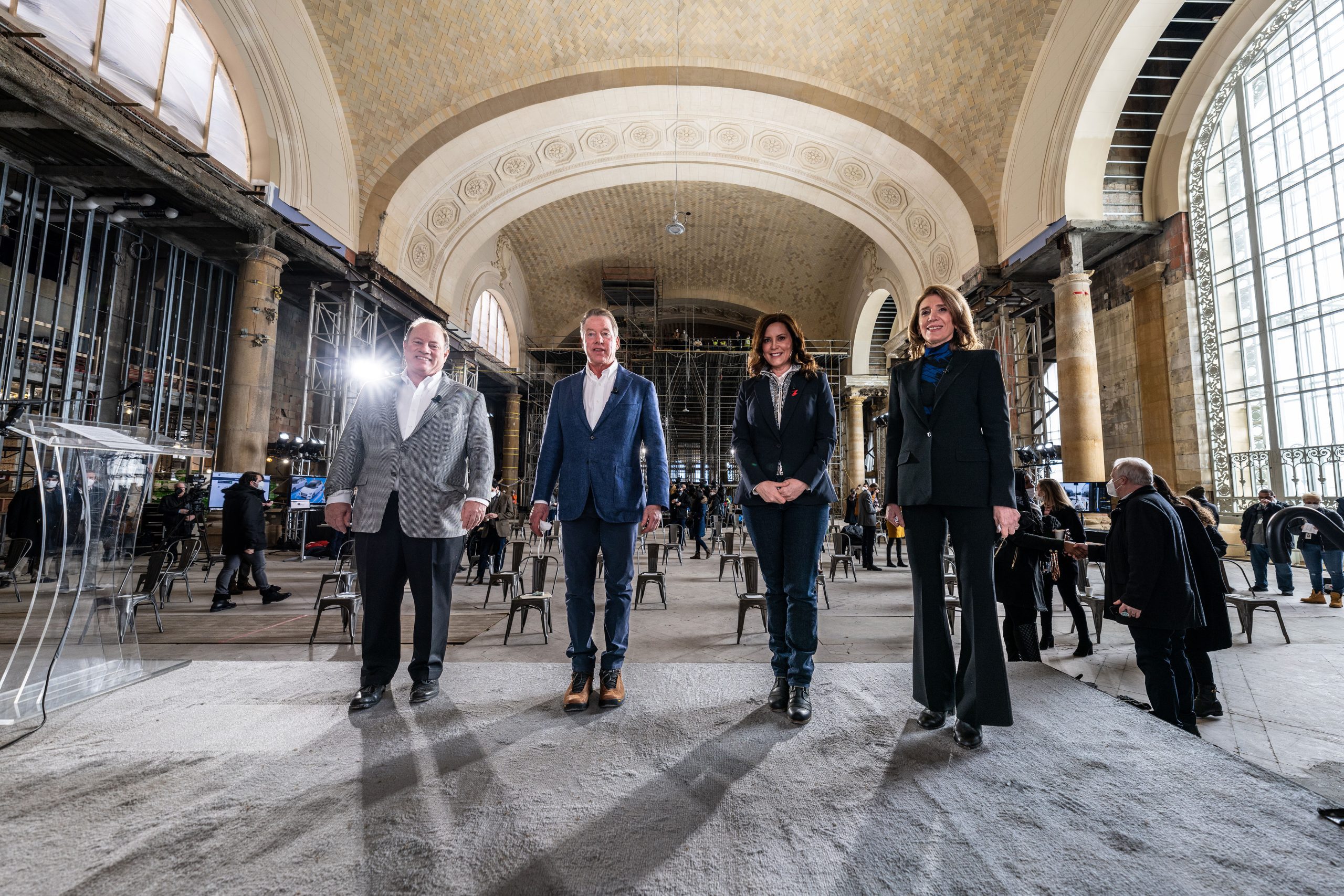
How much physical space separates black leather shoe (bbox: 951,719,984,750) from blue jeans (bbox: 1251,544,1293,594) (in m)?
7.19

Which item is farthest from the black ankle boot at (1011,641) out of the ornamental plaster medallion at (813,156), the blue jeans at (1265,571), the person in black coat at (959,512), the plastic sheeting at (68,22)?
the ornamental plaster medallion at (813,156)

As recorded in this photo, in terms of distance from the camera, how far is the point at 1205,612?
113 inches

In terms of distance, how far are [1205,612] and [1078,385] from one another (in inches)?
328

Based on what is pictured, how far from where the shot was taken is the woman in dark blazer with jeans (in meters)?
2.13

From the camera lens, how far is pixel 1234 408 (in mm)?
9891

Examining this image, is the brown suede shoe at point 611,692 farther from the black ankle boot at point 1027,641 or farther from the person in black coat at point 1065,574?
the person in black coat at point 1065,574

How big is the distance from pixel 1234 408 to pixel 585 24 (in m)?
13.5

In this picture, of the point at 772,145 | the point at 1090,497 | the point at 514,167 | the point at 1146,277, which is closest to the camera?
the point at 1090,497

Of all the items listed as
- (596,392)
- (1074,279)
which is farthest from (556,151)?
(596,392)

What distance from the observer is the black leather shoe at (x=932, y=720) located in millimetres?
1873

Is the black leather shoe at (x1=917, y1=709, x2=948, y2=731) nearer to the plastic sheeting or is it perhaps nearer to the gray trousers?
the gray trousers

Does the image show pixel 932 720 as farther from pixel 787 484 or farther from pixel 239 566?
pixel 239 566

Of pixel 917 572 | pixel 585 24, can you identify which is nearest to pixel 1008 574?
pixel 917 572

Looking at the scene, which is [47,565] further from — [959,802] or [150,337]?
[150,337]
